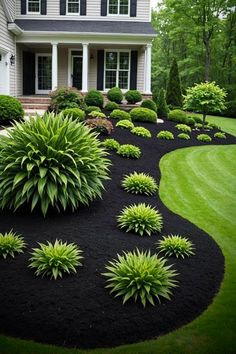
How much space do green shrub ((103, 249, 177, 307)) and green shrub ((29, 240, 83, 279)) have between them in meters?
0.48

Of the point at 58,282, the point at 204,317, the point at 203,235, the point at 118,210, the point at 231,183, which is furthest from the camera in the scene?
the point at 231,183

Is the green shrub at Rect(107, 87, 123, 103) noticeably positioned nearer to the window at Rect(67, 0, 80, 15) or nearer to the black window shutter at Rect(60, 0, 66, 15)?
the window at Rect(67, 0, 80, 15)

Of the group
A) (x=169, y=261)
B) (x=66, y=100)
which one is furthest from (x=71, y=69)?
(x=169, y=261)

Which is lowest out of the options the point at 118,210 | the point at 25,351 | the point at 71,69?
the point at 25,351

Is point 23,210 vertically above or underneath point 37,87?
underneath

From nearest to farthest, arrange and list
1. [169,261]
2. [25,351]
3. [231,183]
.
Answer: [25,351], [169,261], [231,183]

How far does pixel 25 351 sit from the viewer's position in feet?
11.9

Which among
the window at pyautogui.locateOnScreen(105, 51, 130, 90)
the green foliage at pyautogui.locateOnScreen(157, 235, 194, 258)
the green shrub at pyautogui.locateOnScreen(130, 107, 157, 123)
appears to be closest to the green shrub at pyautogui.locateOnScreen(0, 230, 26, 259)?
the green foliage at pyautogui.locateOnScreen(157, 235, 194, 258)

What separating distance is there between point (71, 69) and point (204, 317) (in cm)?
2066

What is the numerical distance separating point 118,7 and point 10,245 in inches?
797

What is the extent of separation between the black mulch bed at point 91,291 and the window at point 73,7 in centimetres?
1874

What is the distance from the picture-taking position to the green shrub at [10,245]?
5188mm

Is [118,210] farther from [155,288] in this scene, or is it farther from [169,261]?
[155,288]

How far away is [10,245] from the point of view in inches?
207
